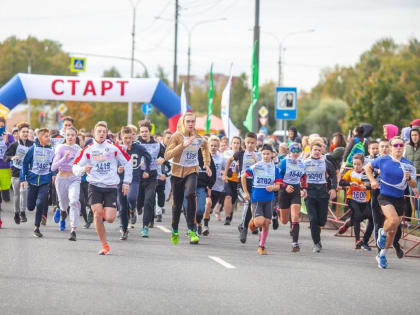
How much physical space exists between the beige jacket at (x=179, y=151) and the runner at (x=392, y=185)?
2710mm

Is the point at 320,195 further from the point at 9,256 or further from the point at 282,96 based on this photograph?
the point at 282,96

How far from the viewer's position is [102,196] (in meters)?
11.9

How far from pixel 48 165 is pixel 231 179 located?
14.2 ft

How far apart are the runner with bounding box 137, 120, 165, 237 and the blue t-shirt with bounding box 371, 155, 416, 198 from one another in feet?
14.3

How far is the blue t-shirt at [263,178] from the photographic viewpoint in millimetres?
12781

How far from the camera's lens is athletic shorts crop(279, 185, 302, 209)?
13258 millimetres

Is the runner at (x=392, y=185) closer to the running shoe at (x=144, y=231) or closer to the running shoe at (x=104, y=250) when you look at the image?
the running shoe at (x=104, y=250)

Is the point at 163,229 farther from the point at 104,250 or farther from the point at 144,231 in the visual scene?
the point at 104,250

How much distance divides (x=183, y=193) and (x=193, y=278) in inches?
137

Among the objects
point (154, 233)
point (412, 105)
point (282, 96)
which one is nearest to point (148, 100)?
point (282, 96)

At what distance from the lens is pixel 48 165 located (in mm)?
14461

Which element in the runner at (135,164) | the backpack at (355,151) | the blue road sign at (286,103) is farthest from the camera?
the blue road sign at (286,103)

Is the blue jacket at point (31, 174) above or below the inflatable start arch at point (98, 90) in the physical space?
below

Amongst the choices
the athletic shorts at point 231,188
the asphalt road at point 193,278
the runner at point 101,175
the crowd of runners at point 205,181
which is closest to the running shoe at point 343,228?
the crowd of runners at point 205,181
